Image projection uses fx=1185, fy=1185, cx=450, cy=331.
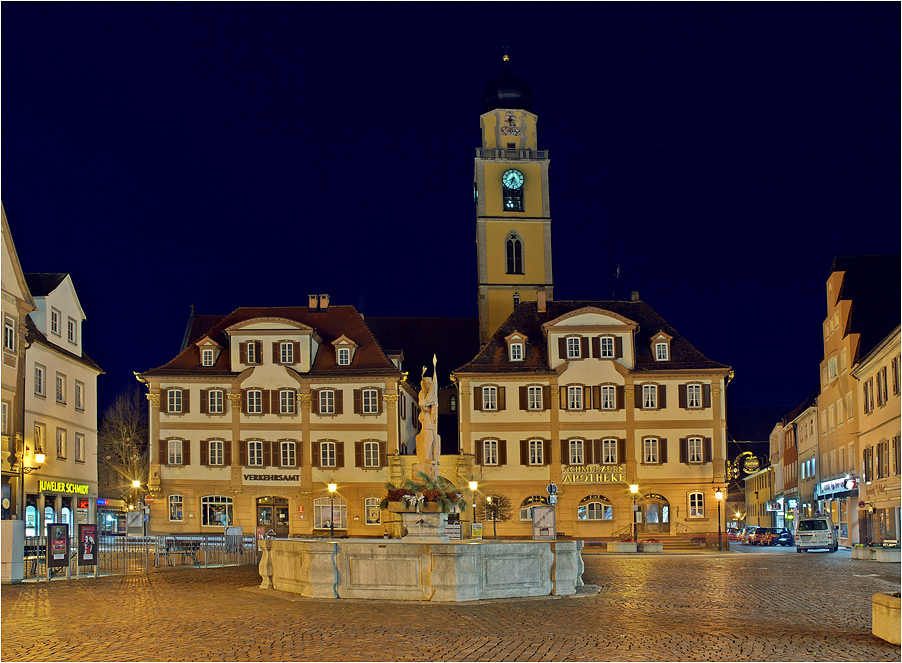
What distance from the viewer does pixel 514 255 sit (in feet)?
269

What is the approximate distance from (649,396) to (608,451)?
3.70m

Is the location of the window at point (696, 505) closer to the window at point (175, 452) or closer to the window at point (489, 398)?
the window at point (489, 398)

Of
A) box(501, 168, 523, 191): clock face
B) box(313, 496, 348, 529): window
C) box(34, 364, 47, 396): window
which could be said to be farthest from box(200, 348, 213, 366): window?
box(501, 168, 523, 191): clock face

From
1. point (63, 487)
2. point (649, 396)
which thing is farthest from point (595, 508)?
point (63, 487)

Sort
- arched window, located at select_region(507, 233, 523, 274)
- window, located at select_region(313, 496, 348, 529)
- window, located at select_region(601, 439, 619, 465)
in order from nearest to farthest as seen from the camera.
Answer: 1. window, located at select_region(601, 439, 619, 465)
2. window, located at select_region(313, 496, 348, 529)
3. arched window, located at select_region(507, 233, 523, 274)

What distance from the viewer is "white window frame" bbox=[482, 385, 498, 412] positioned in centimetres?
6375

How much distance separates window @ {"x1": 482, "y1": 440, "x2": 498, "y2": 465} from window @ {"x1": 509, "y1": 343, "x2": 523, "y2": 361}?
4.76 metres

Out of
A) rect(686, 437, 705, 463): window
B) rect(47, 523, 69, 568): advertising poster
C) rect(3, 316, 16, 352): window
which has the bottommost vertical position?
rect(47, 523, 69, 568): advertising poster

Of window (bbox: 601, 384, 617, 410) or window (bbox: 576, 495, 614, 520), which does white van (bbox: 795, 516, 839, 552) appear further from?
window (bbox: 601, 384, 617, 410)

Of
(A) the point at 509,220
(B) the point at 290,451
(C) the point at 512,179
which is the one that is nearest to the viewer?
(B) the point at 290,451

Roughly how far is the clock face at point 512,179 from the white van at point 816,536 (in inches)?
1587

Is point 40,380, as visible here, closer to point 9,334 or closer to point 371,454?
point 9,334

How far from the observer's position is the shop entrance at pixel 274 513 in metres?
64.2

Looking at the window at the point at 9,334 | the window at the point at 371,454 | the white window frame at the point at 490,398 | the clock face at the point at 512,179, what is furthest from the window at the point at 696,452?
the window at the point at 9,334
